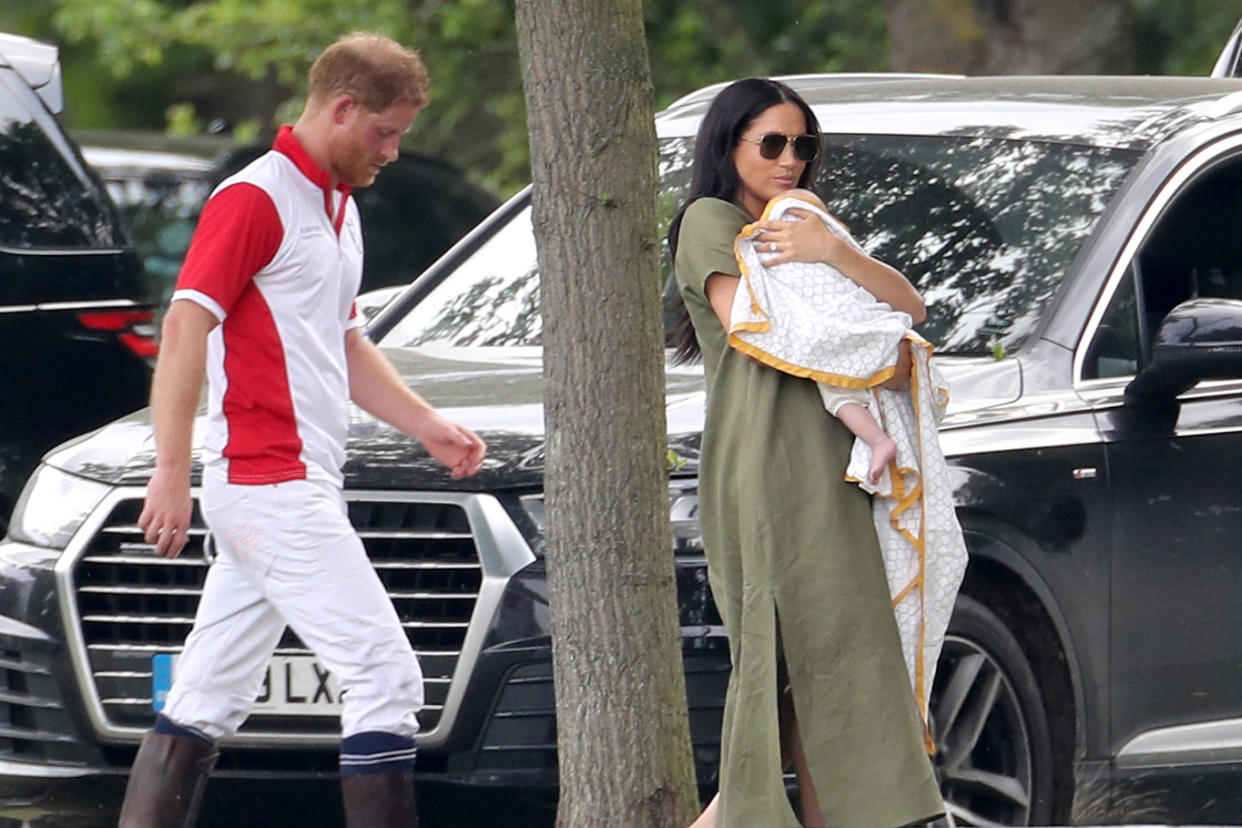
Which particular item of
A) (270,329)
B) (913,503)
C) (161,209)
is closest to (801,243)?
(913,503)

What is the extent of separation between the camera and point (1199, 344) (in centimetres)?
507

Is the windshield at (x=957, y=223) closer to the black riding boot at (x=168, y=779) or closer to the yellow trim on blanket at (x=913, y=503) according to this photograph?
the yellow trim on blanket at (x=913, y=503)

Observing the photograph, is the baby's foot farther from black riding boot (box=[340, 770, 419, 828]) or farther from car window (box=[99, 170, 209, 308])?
car window (box=[99, 170, 209, 308])

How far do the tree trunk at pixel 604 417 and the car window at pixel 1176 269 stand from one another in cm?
123

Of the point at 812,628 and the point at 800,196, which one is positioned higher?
the point at 800,196

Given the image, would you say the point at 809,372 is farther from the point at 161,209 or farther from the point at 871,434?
the point at 161,209

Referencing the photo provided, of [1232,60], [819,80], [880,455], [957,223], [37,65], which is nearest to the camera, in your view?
[880,455]

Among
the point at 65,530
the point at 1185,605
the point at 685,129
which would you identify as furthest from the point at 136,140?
the point at 1185,605

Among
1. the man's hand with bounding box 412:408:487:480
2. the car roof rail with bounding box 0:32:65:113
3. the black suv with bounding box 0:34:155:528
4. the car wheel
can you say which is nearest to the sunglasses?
the man's hand with bounding box 412:408:487:480

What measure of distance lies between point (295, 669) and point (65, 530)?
607 millimetres

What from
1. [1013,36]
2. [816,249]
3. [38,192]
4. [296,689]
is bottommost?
[296,689]

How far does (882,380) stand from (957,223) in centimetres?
155

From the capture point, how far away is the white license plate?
4930 millimetres

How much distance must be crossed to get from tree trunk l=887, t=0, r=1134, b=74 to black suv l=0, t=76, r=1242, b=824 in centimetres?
724
